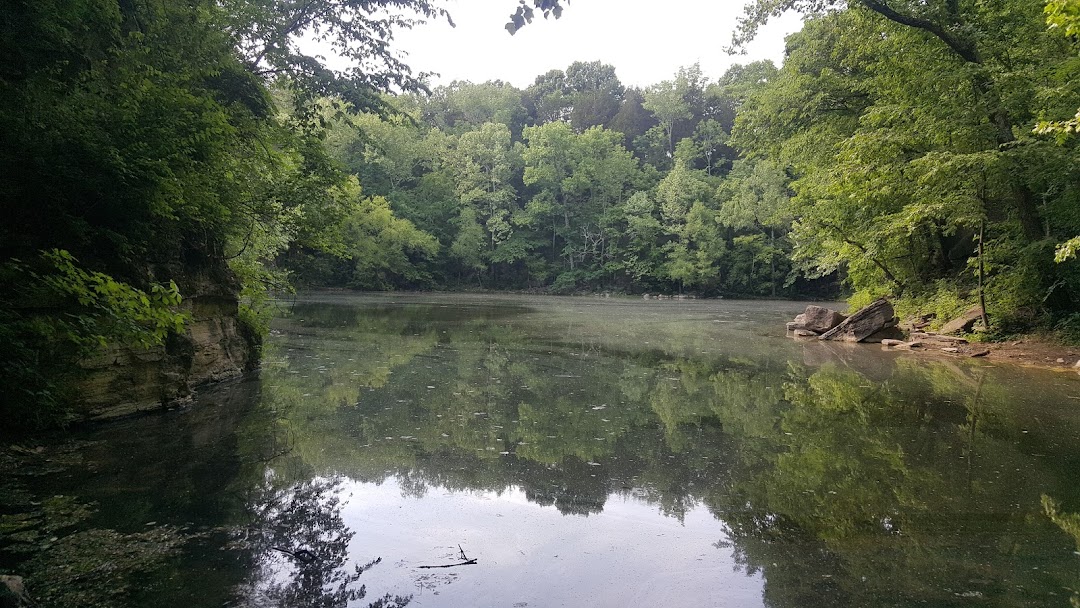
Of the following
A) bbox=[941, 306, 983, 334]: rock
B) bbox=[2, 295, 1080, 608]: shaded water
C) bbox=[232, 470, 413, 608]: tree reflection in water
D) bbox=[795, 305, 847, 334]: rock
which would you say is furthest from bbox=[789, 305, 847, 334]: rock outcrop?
bbox=[232, 470, 413, 608]: tree reflection in water

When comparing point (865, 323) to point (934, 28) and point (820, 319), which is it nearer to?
point (820, 319)

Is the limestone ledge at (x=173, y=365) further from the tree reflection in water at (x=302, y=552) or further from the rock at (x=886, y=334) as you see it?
the rock at (x=886, y=334)

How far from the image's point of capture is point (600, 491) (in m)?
5.32

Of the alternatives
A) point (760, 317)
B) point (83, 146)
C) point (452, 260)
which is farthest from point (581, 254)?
point (83, 146)

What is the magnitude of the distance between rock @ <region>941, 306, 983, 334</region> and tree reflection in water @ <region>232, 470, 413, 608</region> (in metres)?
16.5

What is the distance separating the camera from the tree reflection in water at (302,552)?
337 cm

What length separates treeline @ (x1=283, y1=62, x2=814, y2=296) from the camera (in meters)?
49.8

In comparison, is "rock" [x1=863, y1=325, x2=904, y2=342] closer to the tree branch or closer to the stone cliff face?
the tree branch

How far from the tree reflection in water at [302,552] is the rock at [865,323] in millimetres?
16437

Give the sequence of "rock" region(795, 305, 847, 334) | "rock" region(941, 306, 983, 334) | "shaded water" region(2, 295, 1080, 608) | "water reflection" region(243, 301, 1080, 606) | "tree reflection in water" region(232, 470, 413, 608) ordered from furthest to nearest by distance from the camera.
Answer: "rock" region(795, 305, 847, 334), "rock" region(941, 306, 983, 334), "water reflection" region(243, 301, 1080, 606), "shaded water" region(2, 295, 1080, 608), "tree reflection in water" region(232, 470, 413, 608)

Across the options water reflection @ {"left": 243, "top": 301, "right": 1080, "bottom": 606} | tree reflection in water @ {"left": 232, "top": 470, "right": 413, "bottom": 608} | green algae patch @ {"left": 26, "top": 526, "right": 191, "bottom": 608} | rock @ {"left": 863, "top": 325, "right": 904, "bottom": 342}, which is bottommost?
rock @ {"left": 863, "top": 325, "right": 904, "bottom": 342}

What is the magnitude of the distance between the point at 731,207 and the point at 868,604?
47814mm

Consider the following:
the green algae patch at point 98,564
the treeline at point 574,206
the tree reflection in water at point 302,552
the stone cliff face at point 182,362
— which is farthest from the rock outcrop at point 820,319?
the treeline at point 574,206

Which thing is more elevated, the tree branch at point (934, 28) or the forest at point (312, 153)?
the tree branch at point (934, 28)
